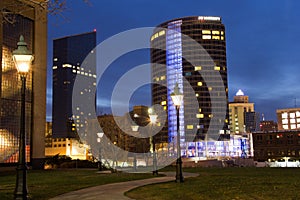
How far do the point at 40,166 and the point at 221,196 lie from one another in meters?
39.0

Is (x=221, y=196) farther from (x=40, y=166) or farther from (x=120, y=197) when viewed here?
(x=40, y=166)

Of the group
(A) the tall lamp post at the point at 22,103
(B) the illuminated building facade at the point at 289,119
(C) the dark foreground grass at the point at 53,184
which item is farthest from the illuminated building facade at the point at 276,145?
(A) the tall lamp post at the point at 22,103

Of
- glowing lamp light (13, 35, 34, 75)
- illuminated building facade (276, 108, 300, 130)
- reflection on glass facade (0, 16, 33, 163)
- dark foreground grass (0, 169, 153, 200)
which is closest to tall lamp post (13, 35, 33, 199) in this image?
glowing lamp light (13, 35, 34, 75)

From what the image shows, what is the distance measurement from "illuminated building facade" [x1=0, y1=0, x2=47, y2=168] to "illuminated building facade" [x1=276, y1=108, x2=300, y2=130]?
155689 millimetres

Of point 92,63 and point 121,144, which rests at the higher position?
point 92,63

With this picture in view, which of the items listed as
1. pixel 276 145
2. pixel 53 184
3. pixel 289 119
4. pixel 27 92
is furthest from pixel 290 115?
pixel 53 184

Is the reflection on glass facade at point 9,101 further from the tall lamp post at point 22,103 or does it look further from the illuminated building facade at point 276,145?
the illuminated building facade at point 276,145

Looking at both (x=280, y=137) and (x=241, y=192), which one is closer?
(x=241, y=192)

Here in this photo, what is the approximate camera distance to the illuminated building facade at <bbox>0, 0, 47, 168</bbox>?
45.1 meters

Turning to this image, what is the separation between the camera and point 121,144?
51438 mm

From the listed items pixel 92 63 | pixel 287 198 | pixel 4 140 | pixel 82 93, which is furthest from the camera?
pixel 92 63

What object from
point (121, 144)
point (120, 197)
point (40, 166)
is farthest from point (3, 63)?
point (120, 197)

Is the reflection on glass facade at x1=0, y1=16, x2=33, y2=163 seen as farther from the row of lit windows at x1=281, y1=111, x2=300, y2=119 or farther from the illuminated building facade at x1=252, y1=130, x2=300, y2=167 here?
the row of lit windows at x1=281, y1=111, x2=300, y2=119

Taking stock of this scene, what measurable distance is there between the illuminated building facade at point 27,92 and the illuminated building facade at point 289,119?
155689 millimetres
